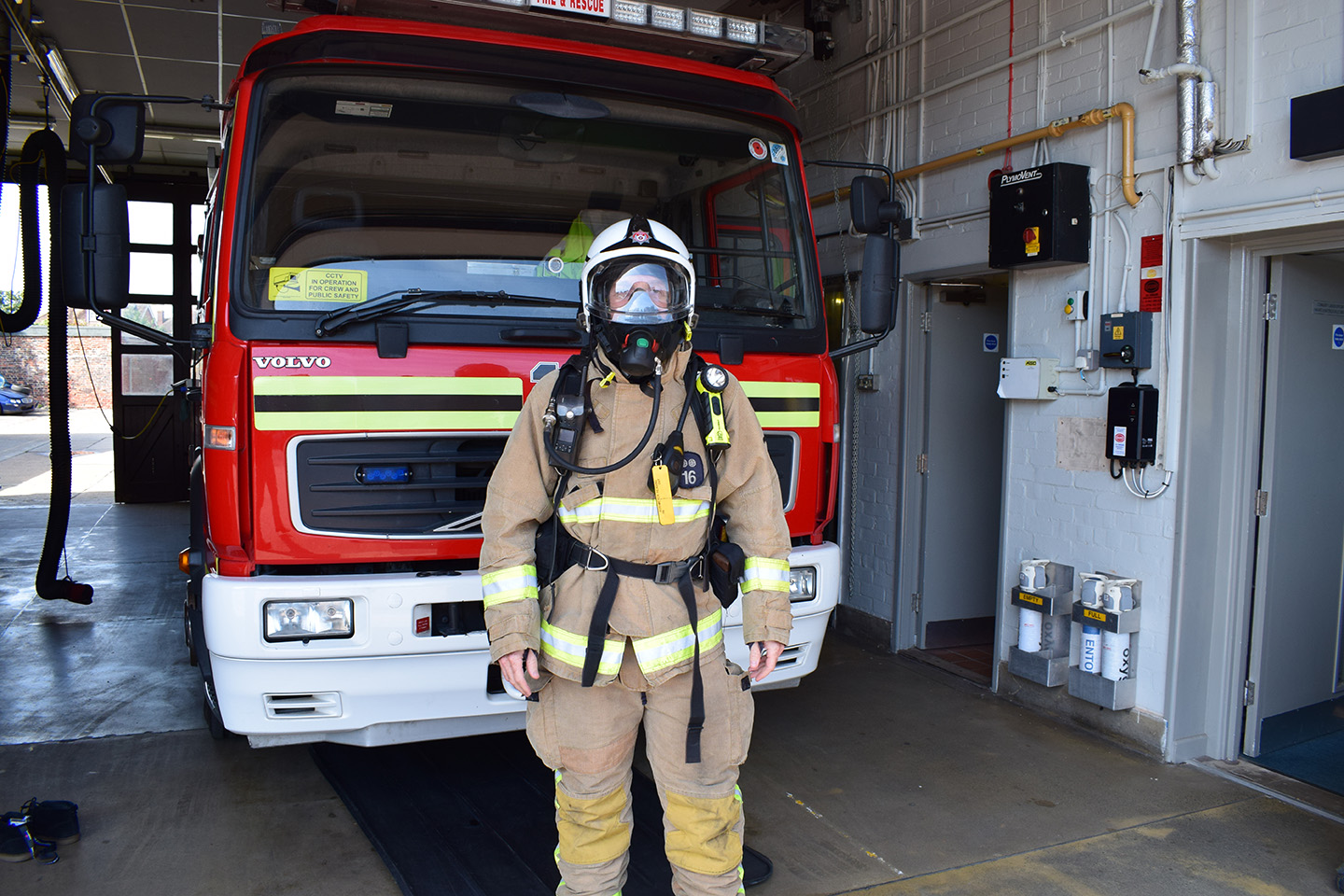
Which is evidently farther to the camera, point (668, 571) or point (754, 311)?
point (754, 311)

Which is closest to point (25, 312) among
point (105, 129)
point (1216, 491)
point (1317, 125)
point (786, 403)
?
point (105, 129)

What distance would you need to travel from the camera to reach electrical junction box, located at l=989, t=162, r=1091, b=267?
4535mm

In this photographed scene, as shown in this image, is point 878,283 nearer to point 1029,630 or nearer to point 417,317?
point 417,317

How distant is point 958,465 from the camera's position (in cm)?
616

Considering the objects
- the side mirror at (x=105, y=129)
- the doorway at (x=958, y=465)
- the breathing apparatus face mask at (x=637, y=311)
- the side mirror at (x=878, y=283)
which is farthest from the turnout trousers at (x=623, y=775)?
the doorway at (x=958, y=465)

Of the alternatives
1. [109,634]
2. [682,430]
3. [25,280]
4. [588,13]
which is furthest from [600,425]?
[25,280]

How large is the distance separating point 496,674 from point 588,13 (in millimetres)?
2315

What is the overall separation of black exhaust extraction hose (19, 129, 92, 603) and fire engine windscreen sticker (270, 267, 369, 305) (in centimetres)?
426

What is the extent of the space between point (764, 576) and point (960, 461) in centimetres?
385

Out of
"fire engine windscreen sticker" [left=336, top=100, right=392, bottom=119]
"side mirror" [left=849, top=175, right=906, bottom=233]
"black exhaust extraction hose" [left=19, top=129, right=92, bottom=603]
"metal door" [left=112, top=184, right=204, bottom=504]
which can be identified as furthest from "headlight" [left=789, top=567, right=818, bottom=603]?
"metal door" [left=112, top=184, right=204, bottom=504]

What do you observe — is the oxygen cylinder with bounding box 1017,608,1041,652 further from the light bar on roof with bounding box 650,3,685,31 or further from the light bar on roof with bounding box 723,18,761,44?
the light bar on roof with bounding box 650,3,685,31

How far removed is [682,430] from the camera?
103 inches

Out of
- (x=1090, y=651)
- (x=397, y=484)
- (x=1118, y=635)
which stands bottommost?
(x=1090, y=651)

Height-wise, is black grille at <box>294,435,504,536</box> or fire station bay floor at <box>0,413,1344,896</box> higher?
black grille at <box>294,435,504,536</box>
